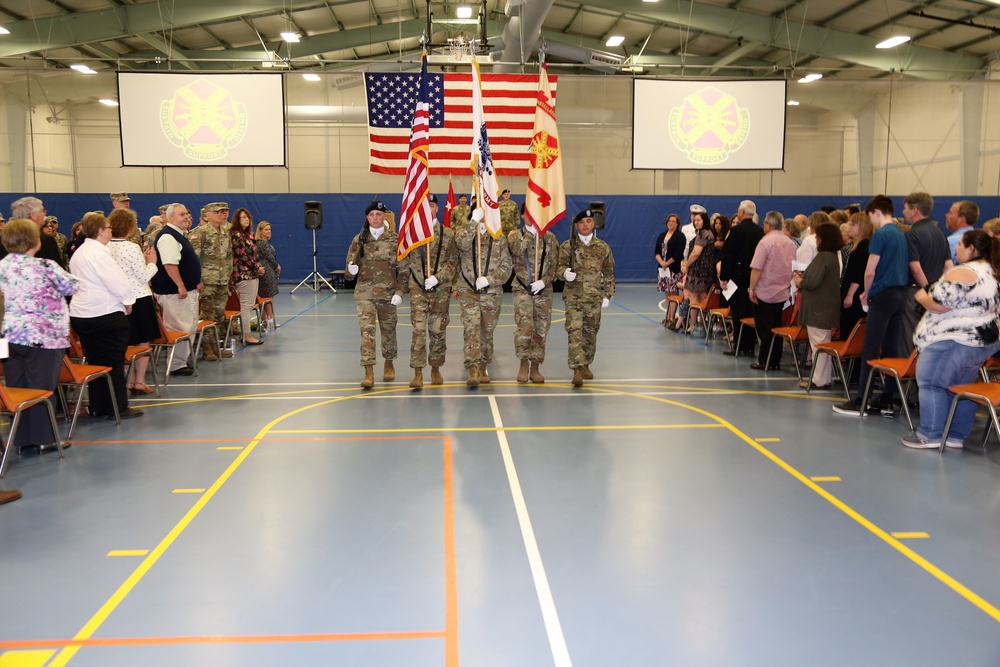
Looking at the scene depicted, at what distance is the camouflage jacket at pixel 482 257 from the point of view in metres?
8.02

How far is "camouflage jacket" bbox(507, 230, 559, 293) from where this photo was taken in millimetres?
8133

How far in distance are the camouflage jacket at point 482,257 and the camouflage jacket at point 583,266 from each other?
0.64m

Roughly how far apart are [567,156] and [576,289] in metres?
15.1

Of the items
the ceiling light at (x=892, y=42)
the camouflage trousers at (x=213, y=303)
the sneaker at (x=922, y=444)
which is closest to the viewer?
the sneaker at (x=922, y=444)

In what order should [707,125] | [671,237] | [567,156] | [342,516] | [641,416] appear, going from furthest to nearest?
[567,156], [707,125], [671,237], [641,416], [342,516]

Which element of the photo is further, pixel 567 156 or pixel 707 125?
pixel 567 156

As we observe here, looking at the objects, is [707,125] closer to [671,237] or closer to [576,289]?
[671,237]

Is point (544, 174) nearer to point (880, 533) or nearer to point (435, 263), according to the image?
point (435, 263)

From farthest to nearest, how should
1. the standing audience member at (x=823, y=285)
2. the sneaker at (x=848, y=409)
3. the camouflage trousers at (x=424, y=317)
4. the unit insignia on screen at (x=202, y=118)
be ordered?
the unit insignia on screen at (x=202, y=118), the camouflage trousers at (x=424, y=317), the standing audience member at (x=823, y=285), the sneaker at (x=848, y=409)

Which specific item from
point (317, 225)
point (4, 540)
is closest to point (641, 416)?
A: point (4, 540)

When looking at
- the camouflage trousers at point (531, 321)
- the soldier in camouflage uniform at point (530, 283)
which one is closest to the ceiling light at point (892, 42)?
the soldier in camouflage uniform at point (530, 283)

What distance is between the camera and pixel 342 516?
15.6ft

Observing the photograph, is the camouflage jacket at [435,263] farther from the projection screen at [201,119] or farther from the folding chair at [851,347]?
the projection screen at [201,119]

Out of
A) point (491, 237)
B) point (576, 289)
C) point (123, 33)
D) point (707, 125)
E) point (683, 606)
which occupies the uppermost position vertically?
point (123, 33)
